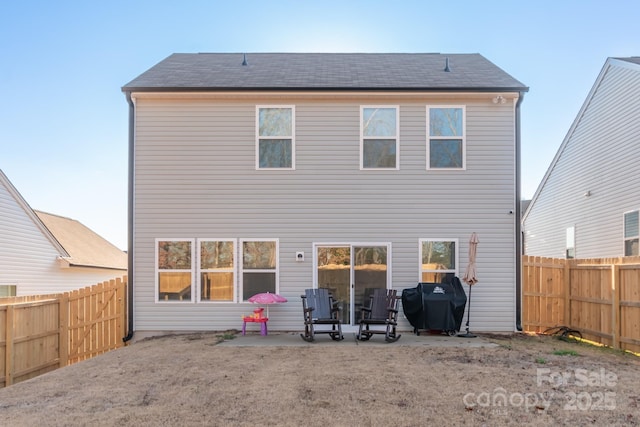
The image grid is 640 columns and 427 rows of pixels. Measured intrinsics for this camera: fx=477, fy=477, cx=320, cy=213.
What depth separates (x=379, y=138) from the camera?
9.31m

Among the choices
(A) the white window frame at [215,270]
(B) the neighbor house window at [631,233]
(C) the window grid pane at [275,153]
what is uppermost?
(C) the window grid pane at [275,153]

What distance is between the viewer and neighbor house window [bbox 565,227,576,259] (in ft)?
44.3

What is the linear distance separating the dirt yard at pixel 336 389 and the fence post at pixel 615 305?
51 centimetres

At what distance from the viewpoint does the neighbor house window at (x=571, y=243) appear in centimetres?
1352

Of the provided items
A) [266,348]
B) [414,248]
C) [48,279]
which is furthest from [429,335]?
[48,279]

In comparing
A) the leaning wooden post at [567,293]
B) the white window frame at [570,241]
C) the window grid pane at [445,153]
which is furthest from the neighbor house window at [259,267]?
the white window frame at [570,241]

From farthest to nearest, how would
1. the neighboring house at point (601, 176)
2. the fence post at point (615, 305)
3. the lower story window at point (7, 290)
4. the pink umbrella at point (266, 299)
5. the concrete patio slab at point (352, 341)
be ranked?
the lower story window at point (7, 290)
the neighboring house at point (601, 176)
the pink umbrella at point (266, 299)
the concrete patio slab at point (352, 341)
the fence post at point (615, 305)

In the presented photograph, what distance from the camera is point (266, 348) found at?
24.4 ft

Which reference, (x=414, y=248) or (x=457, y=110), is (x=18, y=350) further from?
(x=457, y=110)

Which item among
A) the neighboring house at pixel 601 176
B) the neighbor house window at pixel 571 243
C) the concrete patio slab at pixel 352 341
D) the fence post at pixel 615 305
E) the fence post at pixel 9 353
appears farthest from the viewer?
the neighbor house window at pixel 571 243

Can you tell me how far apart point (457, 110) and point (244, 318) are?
5.68 m

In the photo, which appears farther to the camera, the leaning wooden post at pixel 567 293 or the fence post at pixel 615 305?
the leaning wooden post at pixel 567 293

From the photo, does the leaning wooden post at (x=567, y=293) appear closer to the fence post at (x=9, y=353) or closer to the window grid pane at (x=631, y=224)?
the window grid pane at (x=631, y=224)

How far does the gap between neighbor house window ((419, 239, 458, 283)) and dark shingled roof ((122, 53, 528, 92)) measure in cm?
293
